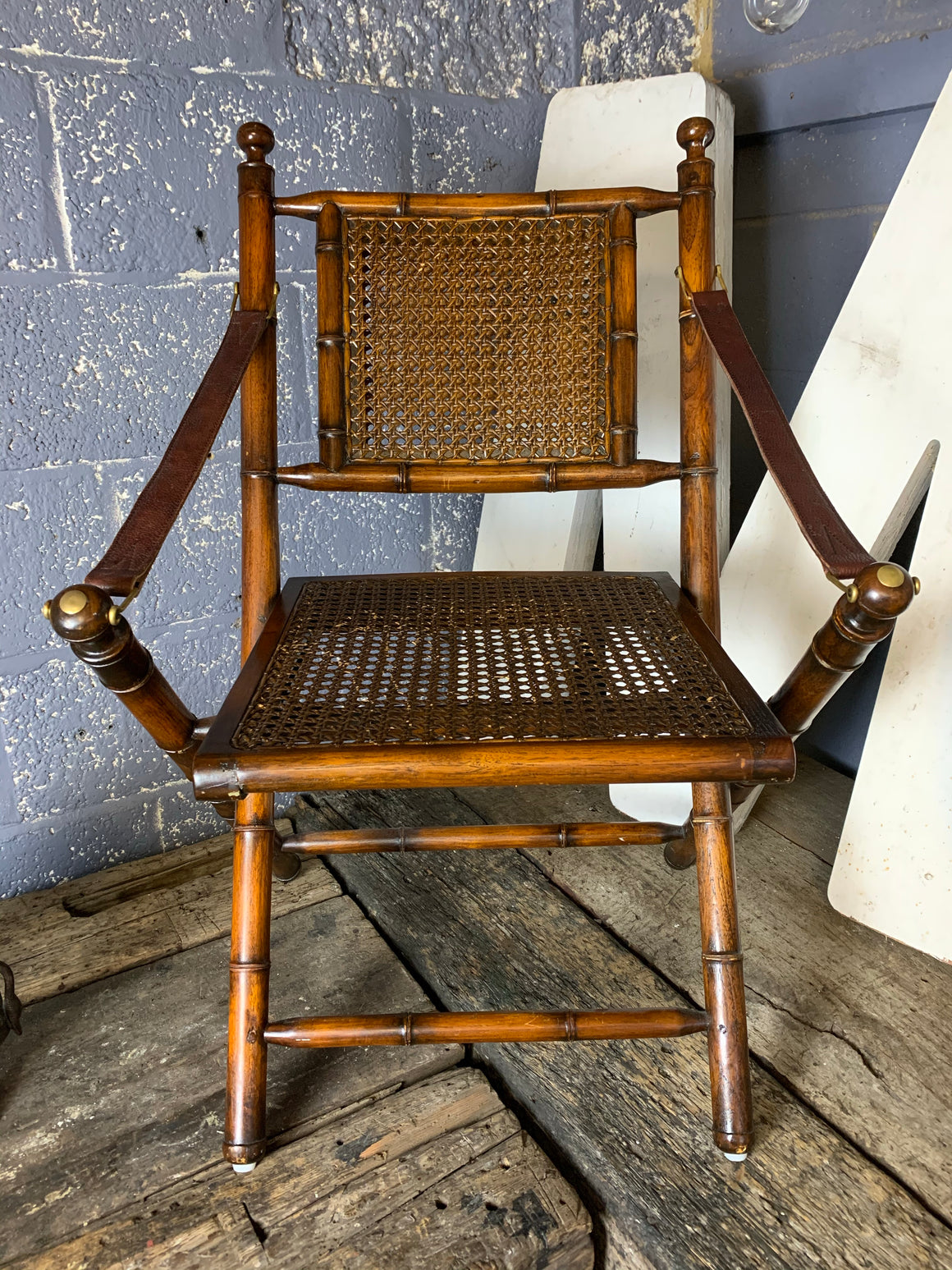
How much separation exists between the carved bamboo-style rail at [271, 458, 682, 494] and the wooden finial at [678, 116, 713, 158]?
370mm

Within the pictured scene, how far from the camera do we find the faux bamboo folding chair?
0.79 meters

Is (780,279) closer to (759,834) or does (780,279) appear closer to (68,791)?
(759,834)

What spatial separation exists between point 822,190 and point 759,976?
4.04ft

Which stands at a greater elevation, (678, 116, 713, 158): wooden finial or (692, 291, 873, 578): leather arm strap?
(678, 116, 713, 158): wooden finial

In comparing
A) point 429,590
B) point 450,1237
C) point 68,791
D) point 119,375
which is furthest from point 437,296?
point 450,1237

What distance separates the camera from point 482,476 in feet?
3.83

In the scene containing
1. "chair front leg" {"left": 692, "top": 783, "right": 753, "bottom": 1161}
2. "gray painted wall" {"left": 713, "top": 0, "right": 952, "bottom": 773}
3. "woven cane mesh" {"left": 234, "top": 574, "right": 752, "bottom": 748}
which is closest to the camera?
"woven cane mesh" {"left": 234, "top": 574, "right": 752, "bottom": 748}

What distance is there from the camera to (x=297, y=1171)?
3.13 feet

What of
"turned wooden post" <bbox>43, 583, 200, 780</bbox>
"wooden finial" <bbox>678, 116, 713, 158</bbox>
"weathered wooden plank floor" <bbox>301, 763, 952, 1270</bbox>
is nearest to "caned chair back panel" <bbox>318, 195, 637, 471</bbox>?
"wooden finial" <bbox>678, 116, 713, 158</bbox>

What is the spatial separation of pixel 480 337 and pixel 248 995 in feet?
2.70

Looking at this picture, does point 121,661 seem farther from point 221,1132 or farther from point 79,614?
point 221,1132

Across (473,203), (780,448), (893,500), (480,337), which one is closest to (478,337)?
(480,337)

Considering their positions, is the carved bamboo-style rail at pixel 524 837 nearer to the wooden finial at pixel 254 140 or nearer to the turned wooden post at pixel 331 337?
the turned wooden post at pixel 331 337

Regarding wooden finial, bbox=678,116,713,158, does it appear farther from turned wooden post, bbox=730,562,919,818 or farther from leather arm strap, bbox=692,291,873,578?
turned wooden post, bbox=730,562,919,818
